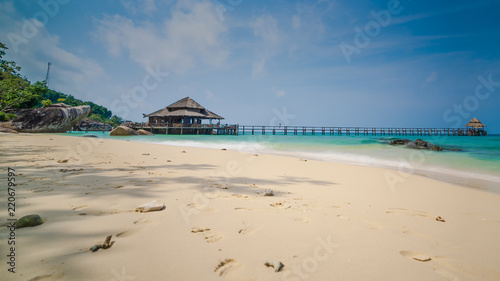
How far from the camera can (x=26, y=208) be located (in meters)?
2.06

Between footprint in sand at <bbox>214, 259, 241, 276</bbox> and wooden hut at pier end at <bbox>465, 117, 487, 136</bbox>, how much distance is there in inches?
3117

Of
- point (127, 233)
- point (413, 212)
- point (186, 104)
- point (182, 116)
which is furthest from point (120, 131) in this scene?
point (413, 212)

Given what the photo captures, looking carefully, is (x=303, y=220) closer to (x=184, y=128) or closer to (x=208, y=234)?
(x=208, y=234)

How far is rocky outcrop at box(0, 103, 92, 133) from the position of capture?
71.8 ft

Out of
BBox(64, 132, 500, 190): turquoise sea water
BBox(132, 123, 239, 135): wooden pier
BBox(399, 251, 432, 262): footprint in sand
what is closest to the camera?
BBox(399, 251, 432, 262): footprint in sand

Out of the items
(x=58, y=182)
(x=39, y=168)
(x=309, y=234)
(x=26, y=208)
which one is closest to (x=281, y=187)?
(x=309, y=234)

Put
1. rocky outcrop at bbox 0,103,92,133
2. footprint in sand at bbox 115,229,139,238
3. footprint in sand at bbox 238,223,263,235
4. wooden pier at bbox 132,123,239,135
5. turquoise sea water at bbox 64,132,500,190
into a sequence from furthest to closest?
wooden pier at bbox 132,123,239,135
rocky outcrop at bbox 0,103,92,133
turquoise sea water at bbox 64,132,500,190
footprint in sand at bbox 238,223,263,235
footprint in sand at bbox 115,229,139,238

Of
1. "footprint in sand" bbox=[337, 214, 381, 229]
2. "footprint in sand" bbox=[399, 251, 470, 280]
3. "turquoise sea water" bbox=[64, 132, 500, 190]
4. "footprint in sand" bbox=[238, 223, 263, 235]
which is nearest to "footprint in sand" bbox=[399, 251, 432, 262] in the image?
"footprint in sand" bbox=[399, 251, 470, 280]

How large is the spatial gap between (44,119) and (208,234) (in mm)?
31298

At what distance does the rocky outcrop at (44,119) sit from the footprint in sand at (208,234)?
101ft

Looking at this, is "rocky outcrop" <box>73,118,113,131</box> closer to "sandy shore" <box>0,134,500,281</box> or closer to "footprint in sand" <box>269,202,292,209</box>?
"sandy shore" <box>0,134,500,281</box>

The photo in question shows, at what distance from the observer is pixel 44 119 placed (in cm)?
2286

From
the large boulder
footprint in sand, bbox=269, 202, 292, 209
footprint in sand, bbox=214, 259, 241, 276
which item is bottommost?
footprint in sand, bbox=214, 259, 241, 276

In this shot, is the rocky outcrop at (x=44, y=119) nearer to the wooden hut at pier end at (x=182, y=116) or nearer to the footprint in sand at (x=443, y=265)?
the wooden hut at pier end at (x=182, y=116)
